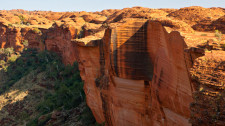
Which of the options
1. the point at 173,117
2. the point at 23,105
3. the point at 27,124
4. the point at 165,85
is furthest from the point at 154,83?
the point at 23,105

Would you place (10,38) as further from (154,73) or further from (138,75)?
(154,73)

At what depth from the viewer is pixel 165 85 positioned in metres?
9.67

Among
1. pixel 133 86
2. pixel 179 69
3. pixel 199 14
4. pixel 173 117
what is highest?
pixel 199 14

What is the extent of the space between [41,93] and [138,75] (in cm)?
2382

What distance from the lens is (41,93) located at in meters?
30.6

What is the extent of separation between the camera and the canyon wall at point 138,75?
855cm

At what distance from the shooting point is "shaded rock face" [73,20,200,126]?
8573mm

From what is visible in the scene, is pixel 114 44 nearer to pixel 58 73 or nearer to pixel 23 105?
pixel 23 105

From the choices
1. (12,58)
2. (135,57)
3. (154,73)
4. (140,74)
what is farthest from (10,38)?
(154,73)

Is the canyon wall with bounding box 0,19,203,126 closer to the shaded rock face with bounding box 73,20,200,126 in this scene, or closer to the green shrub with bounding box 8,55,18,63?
the shaded rock face with bounding box 73,20,200,126

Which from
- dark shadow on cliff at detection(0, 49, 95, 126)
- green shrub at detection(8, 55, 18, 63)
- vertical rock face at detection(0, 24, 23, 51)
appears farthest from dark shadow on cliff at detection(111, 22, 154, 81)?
vertical rock face at detection(0, 24, 23, 51)

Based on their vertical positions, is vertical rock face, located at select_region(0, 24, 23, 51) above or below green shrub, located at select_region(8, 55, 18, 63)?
above

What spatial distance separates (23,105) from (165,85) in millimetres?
25386

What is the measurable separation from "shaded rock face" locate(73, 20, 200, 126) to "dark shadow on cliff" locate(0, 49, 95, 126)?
5637 millimetres
